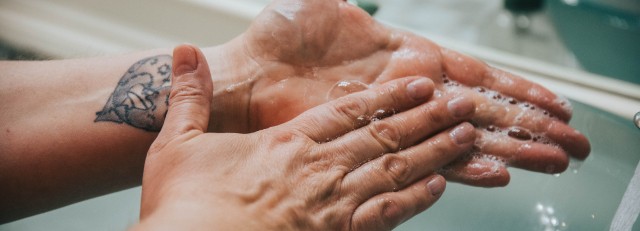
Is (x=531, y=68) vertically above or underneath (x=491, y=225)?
above

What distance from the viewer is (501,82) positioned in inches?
45.4

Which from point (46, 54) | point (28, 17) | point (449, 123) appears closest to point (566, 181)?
point (449, 123)

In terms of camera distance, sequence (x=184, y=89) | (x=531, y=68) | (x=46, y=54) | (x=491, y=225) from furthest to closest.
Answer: (x=46, y=54), (x=531, y=68), (x=491, y=225), (x=184, y=89)

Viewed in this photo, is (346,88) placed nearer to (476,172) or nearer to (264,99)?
(264,99)

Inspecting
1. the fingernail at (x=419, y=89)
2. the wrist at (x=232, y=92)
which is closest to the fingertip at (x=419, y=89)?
the fingernail at (x=419, y=89)

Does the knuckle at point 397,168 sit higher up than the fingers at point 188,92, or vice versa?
the fingers at point 188,92

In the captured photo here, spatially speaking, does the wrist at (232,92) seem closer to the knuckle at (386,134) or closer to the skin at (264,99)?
the skin at (264,99)

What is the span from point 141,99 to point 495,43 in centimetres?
150

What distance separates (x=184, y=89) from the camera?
850 millimetres

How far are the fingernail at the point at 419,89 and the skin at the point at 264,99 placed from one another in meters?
0.07

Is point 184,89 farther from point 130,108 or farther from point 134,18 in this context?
point 134,18

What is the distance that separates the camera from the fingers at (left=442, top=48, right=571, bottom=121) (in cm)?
113

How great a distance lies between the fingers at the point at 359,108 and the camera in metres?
0.92

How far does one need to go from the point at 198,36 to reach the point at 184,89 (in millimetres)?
883
